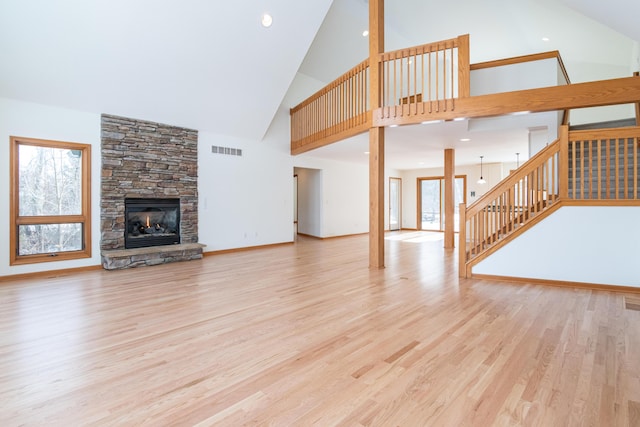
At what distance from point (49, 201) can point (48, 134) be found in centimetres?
104

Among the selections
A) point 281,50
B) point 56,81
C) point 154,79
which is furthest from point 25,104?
point 281,50

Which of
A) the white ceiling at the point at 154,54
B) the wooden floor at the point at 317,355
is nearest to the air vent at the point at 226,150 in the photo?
the white ceiling at the point at 154,54

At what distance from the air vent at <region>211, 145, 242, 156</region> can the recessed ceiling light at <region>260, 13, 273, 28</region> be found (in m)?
2.77

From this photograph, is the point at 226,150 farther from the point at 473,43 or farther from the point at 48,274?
the point at 473,43

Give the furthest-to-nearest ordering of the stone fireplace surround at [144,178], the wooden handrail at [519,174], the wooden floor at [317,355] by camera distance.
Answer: the stone fireplace surround at [144,178] < the wooden handrail at [519,174] < the wooden floor at [317,355]

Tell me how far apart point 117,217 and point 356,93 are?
477 centimetres

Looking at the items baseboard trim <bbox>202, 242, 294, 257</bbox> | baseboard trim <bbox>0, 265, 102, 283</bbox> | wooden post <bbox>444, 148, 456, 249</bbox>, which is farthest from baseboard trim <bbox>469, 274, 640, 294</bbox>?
baseboard trim <bbox>0, 265, 102, 283</bbox>

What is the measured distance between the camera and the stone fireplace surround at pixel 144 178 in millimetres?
5340

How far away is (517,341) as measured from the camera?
8.02ft

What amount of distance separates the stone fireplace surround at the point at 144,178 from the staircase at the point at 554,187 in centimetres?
506

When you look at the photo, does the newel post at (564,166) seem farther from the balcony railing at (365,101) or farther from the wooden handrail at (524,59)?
the wooden handrail at (524,59)

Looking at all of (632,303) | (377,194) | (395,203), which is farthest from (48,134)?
(395,203)

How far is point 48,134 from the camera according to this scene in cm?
484

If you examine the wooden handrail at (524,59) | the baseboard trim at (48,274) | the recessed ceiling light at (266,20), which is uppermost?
the recessed ceiling light at (266,20)
